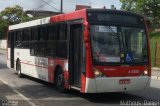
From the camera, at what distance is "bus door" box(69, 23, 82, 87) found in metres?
13.2

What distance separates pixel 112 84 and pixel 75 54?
5.95 ft

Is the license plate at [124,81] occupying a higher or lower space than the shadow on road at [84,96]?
higher

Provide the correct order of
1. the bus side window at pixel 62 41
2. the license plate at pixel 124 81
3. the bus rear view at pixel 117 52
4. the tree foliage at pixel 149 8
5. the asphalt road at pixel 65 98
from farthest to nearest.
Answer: the tree foliage at pixel 149 8 < the bus side window at pixel 62 41 < the license plate at pixel 124 81 < the asphalt road at pixel 65 98 < the bus rear view at pixel 117 52

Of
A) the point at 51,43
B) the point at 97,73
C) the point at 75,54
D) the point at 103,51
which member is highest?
the point at 51,43

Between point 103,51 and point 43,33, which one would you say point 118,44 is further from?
point 43,33

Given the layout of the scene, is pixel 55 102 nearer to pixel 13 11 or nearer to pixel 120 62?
pixel 120 62

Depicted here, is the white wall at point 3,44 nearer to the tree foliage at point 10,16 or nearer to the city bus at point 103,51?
the tree foliage at point 10,16

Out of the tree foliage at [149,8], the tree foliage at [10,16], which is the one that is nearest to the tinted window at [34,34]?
the tree foliage at [149,8]

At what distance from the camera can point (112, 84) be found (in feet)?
40.7

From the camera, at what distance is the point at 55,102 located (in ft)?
41.6

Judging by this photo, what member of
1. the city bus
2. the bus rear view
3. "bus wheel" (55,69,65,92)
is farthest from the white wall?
the bus rear view

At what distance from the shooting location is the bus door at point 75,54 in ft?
43.4

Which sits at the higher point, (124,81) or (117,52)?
(117,52)

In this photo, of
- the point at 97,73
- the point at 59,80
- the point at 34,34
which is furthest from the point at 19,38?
the point at 97,73
